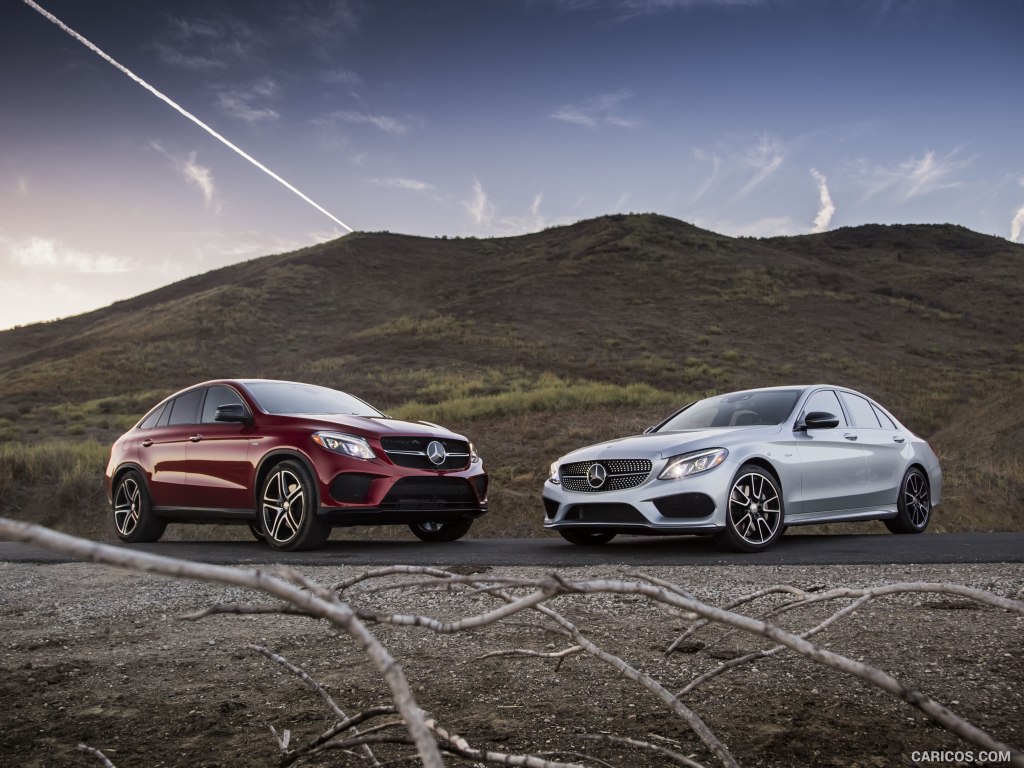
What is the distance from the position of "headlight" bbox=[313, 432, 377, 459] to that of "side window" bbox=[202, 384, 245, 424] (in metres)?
1.65

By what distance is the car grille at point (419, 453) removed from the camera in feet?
31.6

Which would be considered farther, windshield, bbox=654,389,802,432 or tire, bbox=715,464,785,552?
windshield, bbox=654,389,802,432

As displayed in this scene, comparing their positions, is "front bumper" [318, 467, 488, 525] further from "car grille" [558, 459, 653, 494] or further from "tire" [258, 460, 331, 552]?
"car grille" [558, 459, 653, 494]

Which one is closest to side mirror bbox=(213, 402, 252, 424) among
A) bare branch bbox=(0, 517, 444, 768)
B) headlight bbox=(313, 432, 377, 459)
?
headlight bbox=(313, 432, 377, 459)

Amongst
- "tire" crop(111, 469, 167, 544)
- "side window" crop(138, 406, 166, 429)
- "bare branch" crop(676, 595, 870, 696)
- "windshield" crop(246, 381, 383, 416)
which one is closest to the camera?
"bare branch" crop(676, 595, 870, 696)

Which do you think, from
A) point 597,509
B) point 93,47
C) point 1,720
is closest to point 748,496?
point 597,509

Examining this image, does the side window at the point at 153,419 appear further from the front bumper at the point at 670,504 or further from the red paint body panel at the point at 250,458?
the front bumper at the point at 670,504

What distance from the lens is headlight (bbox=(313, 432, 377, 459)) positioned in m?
9.33

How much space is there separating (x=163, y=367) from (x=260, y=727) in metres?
45.3

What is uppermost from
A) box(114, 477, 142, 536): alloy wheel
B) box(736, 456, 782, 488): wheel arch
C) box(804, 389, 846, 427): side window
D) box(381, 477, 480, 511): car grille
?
box(804, 389, 846, 427): side window

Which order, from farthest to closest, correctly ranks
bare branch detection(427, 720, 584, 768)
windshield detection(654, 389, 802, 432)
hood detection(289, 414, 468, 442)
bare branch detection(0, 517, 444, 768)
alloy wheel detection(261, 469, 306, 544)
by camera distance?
windshield detection(654, 389, 802, 432)
hood detection(289, 414, 468, 442)
alloy wheel detection(261, 469, 306, 544)
bare branch detection(427, 720, 584, 768)
bare branch detection(0, 517, 444, 768)

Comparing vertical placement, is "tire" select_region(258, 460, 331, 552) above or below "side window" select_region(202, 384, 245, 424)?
below

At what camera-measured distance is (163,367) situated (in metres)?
45.4

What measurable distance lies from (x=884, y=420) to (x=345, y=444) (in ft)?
20.1
